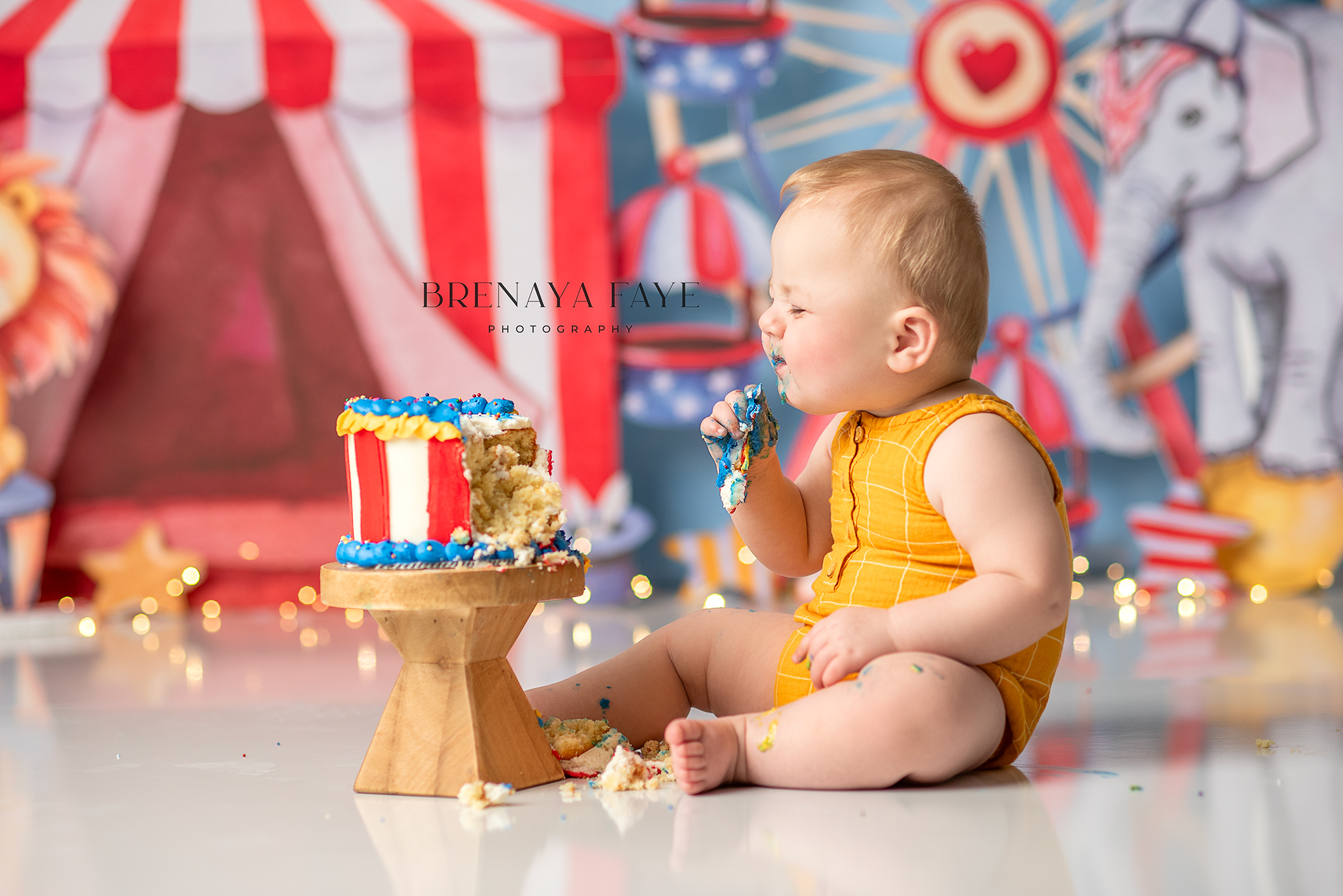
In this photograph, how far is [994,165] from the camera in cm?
284

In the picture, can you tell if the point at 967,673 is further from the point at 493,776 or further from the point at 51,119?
the point at 51,119

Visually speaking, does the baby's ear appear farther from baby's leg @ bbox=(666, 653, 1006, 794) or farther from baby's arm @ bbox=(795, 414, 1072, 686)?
baby's leg @ bbox=(666, 653, 1006, 794)

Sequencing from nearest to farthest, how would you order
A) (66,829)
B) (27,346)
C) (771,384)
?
(66,829)
(27,346)
(771,384)

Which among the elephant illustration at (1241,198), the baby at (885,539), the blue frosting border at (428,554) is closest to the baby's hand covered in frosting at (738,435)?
the baby at (885,539)

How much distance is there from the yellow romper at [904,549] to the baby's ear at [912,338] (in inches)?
2.0

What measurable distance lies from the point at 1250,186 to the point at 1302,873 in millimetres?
2244

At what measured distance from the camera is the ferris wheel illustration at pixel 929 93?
110 inches

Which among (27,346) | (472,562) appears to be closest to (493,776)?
(472,562)

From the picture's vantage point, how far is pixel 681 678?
1.33 meters

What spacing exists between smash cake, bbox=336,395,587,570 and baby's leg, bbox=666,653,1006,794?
0.73 ft

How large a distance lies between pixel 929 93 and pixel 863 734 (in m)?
2.11

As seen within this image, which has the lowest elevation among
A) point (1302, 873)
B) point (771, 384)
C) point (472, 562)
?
point (1302, 873)

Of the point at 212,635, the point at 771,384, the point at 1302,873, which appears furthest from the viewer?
the point at 771,384

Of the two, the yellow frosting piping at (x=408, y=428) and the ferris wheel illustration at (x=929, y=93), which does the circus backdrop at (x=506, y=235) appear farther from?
the yellow frosting piping at (x=408, y=428)
